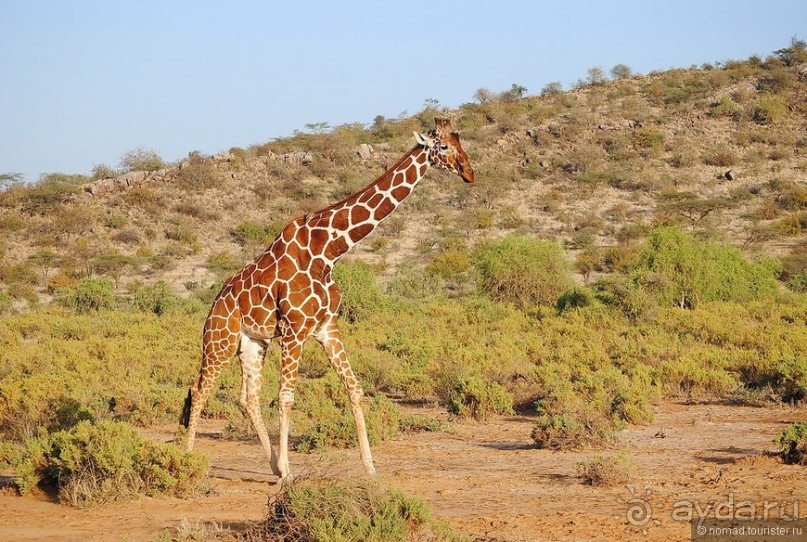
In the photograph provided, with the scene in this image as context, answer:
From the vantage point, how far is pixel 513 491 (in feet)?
26.2

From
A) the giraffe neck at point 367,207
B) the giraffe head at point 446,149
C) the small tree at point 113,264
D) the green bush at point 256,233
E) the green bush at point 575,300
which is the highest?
the green bush at point 256,233

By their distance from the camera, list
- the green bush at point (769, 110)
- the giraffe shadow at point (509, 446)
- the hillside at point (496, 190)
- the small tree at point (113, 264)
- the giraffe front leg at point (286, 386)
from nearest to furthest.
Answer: the giraffe front leg at point (286, 386) → the giraffe shadow at point (509, 446) → the small tree at point (113, 264) → the hillside at point (496, 190) → the green bush at point (769, 110)

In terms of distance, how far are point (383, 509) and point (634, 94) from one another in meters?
60.2

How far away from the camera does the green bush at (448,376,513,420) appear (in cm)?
1238

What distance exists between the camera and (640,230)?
3847 cm

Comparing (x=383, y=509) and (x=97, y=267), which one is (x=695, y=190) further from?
(x=383, y=509)

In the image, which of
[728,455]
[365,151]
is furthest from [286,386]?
[365,151]

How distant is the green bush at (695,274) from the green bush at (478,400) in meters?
10.5

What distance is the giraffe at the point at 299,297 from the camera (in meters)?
8.34

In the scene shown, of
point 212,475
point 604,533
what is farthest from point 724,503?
point 212,475

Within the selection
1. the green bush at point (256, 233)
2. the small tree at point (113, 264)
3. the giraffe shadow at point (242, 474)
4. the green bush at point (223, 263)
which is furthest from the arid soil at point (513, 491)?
the green bush at point (256, 233)

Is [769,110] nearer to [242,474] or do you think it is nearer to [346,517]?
[242,474]

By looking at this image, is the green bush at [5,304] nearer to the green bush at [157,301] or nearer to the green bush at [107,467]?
the green bush at [157,301]

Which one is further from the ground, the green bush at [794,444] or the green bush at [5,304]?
the green bush at [5,304]
